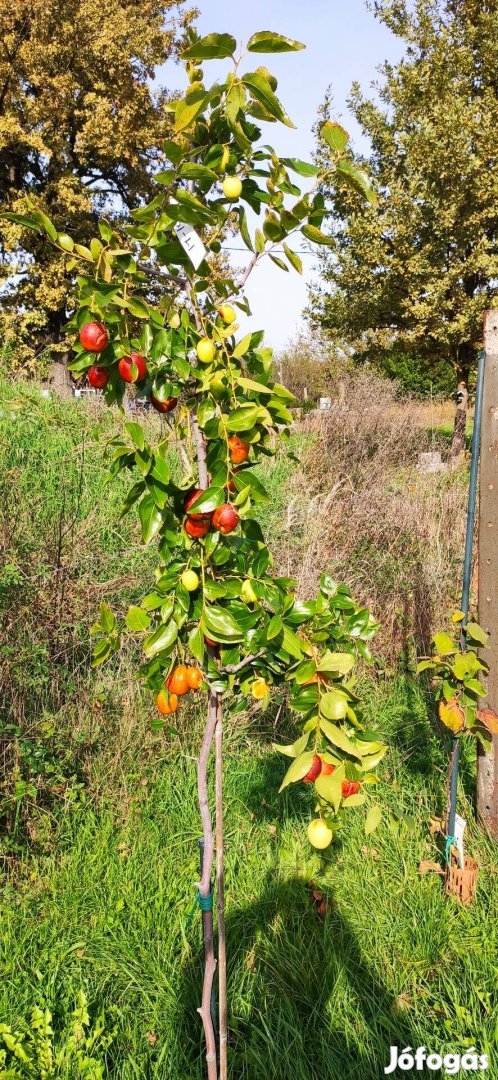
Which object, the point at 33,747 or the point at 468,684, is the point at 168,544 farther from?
the point at 33,747

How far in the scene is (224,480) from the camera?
1.17 meters

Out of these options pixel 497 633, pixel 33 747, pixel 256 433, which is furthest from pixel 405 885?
pixel 256 433

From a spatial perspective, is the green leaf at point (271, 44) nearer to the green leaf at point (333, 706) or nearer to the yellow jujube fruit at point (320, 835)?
the green leaf at point (333, 706)

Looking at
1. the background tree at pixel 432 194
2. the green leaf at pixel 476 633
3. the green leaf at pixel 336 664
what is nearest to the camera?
the green leaf at pixel 336 664

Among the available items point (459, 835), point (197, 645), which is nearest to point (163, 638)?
point (197, 645)

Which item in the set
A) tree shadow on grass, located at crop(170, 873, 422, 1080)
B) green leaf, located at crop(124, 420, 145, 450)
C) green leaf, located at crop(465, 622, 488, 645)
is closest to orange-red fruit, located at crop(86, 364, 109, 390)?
green leaf, located at crop(124, 420, 145, 450)

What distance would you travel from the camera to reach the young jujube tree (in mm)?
1041

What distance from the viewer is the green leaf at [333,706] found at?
3.32 feet

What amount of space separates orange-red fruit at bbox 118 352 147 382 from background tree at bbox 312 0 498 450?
972 centimetres

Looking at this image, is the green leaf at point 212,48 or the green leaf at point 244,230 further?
the green leaf at point 244,230

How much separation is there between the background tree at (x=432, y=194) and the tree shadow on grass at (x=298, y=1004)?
9.12 metres

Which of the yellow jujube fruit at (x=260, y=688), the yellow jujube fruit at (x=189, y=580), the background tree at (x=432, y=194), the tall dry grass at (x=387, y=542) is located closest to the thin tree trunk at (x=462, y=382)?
the background tree at (x=432, y=194)

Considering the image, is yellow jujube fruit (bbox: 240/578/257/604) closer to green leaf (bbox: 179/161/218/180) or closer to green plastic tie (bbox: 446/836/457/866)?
green leaf (bbox: 179/161/218/180)

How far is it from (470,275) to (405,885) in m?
11.4
